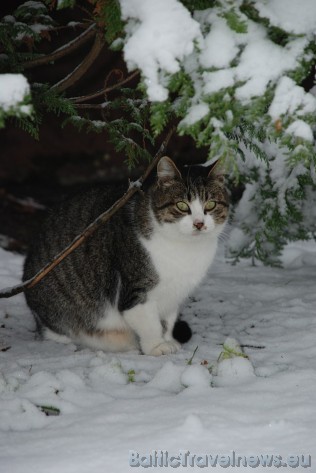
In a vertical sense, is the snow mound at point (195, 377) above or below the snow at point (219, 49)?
below

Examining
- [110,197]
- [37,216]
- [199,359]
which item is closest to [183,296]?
[199,359]

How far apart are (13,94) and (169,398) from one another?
1.36 meters

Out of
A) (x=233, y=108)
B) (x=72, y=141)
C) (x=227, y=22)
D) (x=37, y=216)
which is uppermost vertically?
(x=227, y=22)

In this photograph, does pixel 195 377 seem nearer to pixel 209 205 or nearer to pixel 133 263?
pixel 133 263

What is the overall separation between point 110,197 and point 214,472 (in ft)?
6.72

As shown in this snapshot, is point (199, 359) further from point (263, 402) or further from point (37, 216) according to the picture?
point (37, 216)

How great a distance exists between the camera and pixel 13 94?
2064 mm

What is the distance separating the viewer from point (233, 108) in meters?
2.23

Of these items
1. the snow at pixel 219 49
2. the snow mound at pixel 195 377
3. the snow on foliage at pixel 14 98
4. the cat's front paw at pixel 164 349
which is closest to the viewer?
the snow on foliage at pixel 14 98

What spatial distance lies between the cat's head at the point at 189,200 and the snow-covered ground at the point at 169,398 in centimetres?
66

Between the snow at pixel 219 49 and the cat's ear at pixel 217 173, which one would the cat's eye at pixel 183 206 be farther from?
the snow at pixel 219 49

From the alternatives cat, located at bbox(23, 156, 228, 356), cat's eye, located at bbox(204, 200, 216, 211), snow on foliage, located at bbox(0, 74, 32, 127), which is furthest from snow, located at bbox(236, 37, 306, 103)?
cat's eye, located at bbox(204, 200, 216, 211)

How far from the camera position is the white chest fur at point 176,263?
352 cm

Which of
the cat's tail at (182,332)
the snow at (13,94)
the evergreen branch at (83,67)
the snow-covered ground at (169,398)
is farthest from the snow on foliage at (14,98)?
the cat's tail at (182,332)
